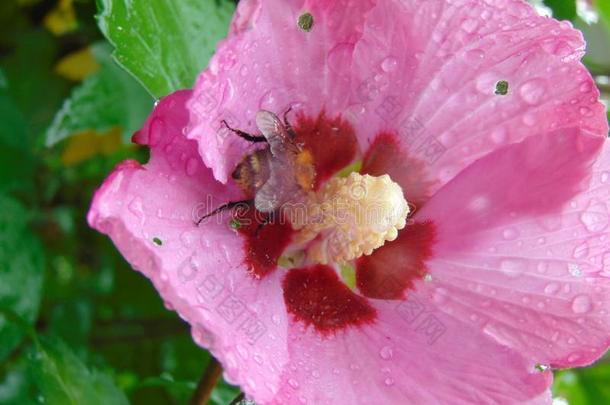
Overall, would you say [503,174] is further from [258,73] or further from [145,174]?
[145,174]

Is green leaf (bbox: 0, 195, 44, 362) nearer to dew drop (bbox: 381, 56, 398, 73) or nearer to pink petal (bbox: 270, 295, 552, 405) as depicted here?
pink petal (bbox: 270, 295, 552, 405)

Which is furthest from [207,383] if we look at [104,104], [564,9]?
[564,9]

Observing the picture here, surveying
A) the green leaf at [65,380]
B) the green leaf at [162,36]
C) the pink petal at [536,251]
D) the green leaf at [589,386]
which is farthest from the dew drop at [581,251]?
the green leaf at [589,386]

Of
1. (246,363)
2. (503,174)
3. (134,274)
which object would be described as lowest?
(134,274)

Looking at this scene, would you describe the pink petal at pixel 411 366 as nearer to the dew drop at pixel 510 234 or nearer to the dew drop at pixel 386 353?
the dew drop at pixel 386 353

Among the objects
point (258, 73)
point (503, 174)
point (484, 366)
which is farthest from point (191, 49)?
point (484, 366)

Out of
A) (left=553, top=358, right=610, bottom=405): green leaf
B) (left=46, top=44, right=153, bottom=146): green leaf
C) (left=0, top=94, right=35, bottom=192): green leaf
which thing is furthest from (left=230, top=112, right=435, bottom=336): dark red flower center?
(left=553, top=358, right=610, bottom=405): green leaf
